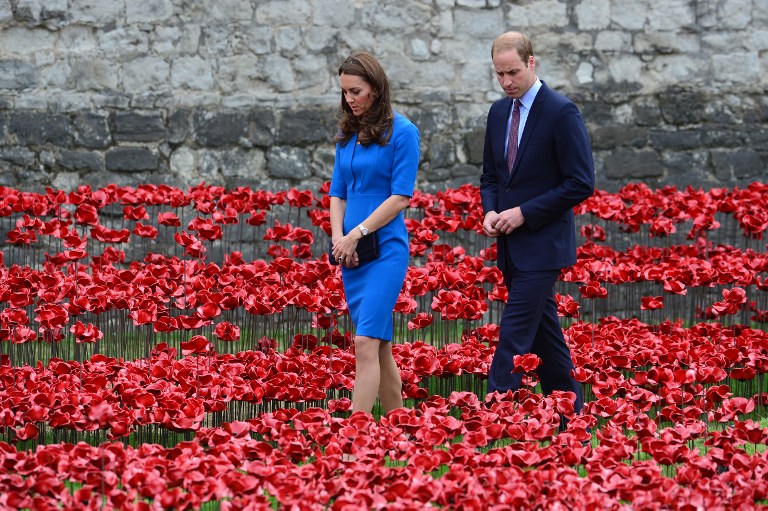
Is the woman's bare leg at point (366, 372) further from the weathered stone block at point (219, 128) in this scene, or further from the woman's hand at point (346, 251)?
the weathered stone block at point (219, 128)

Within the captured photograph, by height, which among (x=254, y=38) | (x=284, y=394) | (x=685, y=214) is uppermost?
(x=254, y=38)

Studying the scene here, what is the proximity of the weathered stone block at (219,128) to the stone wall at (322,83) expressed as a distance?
11 millimetres

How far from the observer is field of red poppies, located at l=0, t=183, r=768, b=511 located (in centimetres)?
410

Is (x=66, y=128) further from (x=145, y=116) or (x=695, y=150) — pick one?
(x=695, y=150)

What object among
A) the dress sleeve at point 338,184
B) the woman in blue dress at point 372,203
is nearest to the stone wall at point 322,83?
the dress sleeve at point 338,184

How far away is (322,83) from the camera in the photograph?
396 inches

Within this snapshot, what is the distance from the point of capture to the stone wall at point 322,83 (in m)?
9.73

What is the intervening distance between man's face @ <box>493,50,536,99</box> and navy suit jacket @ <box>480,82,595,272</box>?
11 cm

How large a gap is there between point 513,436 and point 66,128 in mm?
6069

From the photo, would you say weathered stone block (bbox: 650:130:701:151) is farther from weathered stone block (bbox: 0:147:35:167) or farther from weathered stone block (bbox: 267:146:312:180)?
weathered stone block (bbox: 0:147:35:167)

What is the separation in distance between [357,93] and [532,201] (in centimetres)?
91

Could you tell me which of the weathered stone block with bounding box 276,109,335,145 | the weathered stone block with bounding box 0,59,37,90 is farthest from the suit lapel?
the weathered stone block with bounding box 0,59,37,90

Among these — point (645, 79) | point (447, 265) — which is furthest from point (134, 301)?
point (645, 79)

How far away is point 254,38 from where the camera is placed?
9.95 m
